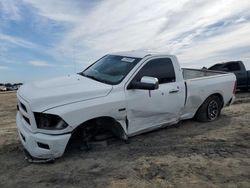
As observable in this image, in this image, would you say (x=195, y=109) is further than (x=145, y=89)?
Yes

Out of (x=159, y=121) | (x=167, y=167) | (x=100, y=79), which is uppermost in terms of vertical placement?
(x=100, y=79)

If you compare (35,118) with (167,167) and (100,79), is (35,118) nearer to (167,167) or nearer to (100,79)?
(100,79)

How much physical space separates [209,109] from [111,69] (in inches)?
119

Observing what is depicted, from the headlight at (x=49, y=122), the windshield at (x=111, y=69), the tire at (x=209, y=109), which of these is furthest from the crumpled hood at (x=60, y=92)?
the tire at (x=209, y=109)

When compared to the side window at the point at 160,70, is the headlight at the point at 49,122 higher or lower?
lower

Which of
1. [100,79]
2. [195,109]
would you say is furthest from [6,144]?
[195,109]

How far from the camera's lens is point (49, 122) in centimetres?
490

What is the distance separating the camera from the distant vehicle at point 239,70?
1536cm

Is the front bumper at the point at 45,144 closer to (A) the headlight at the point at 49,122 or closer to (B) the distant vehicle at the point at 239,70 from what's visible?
(A) the headlight at the point at 49,122

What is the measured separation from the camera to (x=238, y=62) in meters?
15.6

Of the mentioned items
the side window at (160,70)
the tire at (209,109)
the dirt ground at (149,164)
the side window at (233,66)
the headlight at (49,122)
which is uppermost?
the side window at (160,70)

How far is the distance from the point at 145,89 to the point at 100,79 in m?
0.95

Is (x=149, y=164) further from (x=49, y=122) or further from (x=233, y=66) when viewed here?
(x=233, y=66)

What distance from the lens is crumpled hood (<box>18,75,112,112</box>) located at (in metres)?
4.85
